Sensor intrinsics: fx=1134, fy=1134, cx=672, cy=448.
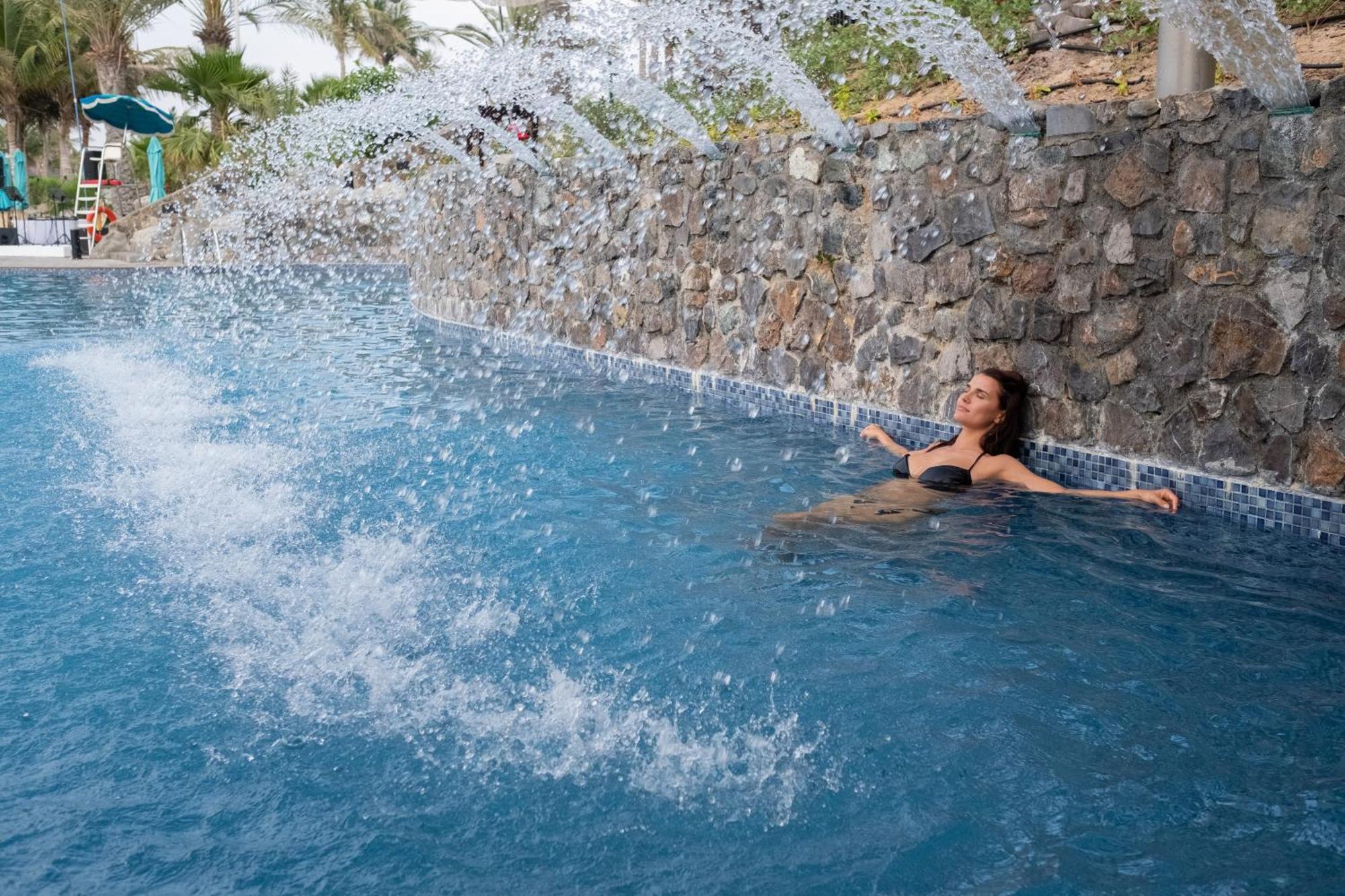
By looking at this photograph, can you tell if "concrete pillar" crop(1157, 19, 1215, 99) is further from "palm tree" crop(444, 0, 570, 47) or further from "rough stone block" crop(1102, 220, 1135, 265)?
"palm tree" crop(444, 0, 570, 47)

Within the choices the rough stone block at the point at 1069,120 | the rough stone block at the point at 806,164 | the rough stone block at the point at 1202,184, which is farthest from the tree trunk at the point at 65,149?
the rough stone block at the point at 1202,184

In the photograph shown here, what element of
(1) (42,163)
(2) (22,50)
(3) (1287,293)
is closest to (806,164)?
(3) (1287,293)

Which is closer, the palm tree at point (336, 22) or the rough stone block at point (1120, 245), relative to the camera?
the rough stone block at point (1120, 245)

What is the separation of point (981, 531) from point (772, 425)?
2.61 metres

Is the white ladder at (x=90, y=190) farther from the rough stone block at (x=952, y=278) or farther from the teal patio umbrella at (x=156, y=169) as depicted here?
the rough stone block at (x=952, y=278)

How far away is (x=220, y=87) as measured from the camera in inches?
1088

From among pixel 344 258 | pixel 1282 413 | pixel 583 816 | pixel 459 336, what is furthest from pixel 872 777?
pixel 344 258

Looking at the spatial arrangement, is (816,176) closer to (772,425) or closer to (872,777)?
(772,425)

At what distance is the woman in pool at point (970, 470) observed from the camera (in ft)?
17.4

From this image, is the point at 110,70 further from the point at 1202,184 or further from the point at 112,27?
the point at 1202,184

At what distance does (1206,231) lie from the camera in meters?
5.27

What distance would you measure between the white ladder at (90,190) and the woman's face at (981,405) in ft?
77.0

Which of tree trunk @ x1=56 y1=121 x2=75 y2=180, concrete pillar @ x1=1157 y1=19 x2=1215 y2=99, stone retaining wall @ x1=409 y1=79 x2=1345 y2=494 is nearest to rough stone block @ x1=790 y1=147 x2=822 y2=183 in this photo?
stone retaining wall @ x1=409 y1=79 x2=1345 y2=494

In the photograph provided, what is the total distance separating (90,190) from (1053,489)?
1063 inches
